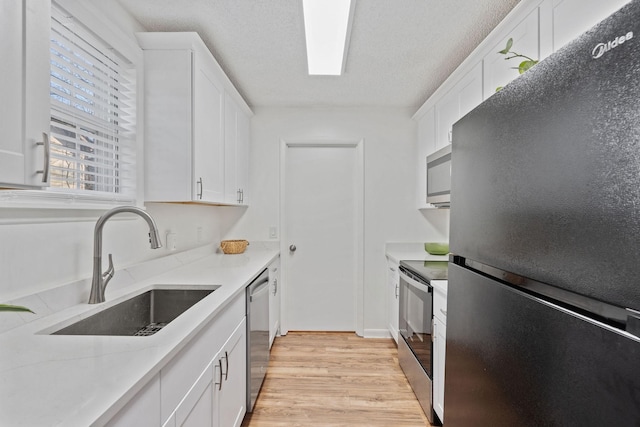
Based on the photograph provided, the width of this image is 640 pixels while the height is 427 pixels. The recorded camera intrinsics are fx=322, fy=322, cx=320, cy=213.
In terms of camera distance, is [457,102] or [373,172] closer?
[457,102]

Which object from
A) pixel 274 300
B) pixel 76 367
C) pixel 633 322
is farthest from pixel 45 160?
pixel 274 300

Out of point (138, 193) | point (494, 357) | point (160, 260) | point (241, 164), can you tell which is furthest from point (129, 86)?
point (494, 357)

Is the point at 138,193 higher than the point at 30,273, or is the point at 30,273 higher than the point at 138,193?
the point at 138,193

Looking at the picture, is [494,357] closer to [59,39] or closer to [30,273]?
[30,273]

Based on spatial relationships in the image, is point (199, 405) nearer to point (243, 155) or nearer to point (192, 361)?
point (192, 361)

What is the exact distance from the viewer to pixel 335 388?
7.40 feet

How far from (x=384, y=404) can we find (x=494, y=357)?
1.71 meters

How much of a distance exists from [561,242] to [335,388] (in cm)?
215

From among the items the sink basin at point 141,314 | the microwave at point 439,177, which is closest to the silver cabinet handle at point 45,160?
the sink basin at point 141,314

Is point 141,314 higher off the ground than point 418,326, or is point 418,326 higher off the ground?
point 141,314

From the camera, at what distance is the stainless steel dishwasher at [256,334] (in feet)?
6.17

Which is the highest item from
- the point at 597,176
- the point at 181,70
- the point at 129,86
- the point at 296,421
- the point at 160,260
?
the point at 181,70

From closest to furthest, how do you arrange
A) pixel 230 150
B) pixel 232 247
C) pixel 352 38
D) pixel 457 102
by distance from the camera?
pixel 352 38 < pixel 457 102 < pixel 230 150 < pixel 232 247

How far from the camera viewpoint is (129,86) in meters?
1.74
